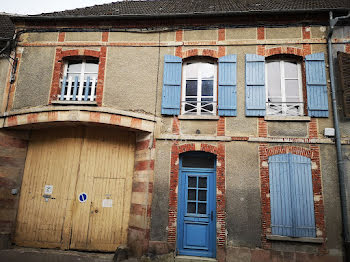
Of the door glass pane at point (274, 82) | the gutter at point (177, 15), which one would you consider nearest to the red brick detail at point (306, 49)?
the door glass pane at point (274, 82)

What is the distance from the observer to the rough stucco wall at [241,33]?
6945 millimetres

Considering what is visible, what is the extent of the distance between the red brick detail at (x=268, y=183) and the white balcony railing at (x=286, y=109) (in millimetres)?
954

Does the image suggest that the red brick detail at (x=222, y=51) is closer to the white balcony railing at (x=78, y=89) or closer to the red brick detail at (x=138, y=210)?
the white balcony railing at (x=78, y=89)

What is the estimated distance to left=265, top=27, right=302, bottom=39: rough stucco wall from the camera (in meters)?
6.80

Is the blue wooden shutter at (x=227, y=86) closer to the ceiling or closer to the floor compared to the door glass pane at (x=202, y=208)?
closer to the ceiling

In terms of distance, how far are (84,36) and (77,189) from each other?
15.1 feet

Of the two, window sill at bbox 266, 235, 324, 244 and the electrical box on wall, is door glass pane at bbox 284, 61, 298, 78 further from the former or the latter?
window sill at bbox 266, 235, 324, 244

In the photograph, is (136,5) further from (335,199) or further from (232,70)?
(335,199)

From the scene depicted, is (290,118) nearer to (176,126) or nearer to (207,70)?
(207,70)

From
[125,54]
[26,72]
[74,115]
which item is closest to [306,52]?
[125,54]

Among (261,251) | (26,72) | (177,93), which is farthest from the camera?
(26,72)

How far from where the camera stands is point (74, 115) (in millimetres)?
6648

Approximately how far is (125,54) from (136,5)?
293cm

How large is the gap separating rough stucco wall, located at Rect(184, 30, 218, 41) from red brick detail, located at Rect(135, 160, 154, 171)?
3.72 metres
